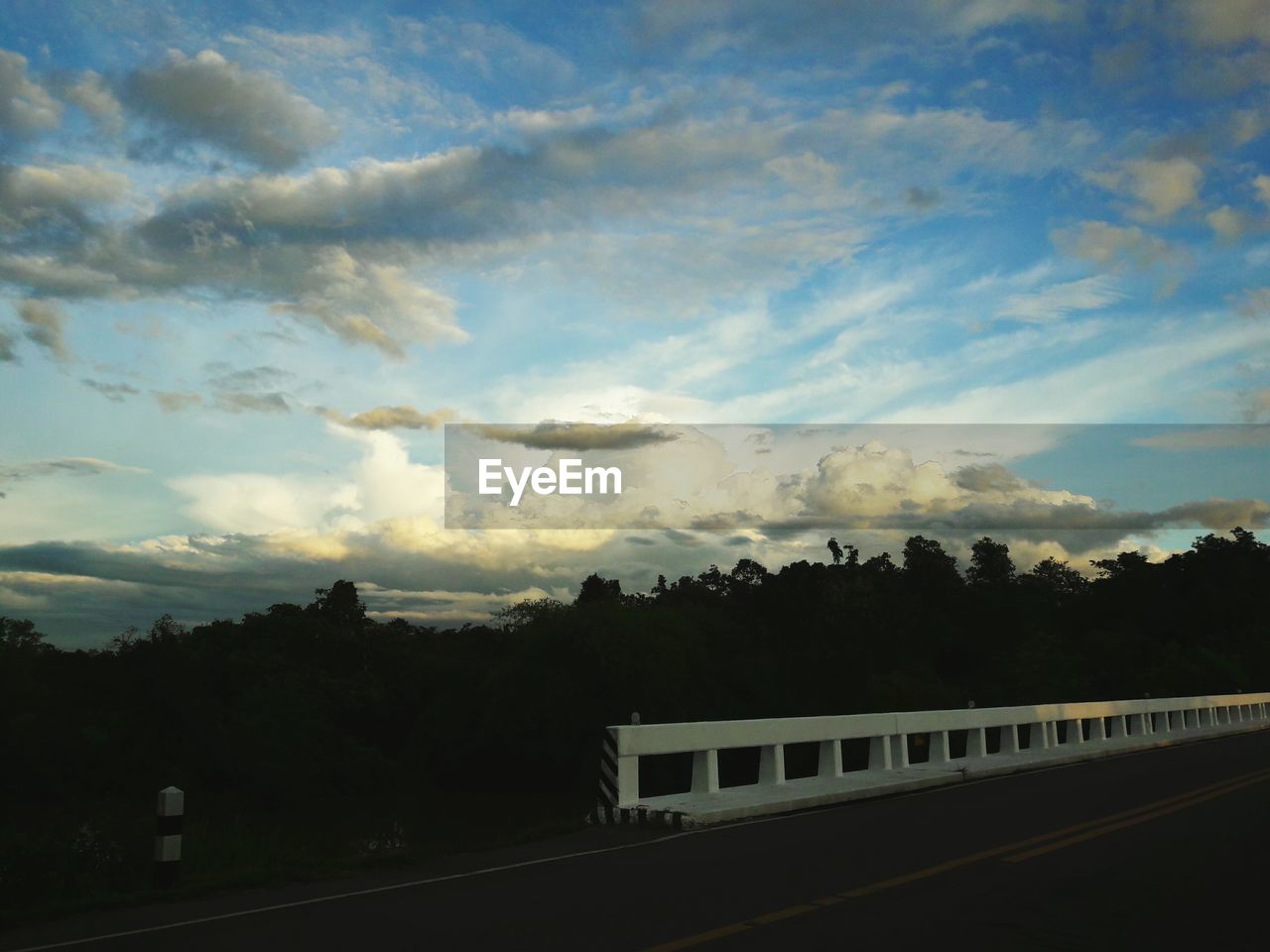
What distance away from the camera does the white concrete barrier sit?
A: 1291cm

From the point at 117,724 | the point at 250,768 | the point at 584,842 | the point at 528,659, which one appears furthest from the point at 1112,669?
the point at 584,842

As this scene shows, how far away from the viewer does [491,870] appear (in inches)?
380

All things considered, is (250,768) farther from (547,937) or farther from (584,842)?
(547,937)

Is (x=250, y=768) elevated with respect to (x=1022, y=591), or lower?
lower

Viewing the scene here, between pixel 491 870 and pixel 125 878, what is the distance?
3506 millimetres

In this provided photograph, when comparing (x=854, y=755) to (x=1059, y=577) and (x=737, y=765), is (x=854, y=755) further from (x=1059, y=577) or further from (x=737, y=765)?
(x=1059, y=577)

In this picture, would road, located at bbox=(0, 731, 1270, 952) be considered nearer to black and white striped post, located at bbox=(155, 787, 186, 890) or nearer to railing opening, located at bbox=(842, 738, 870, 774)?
black and white striped post, located at bbox=(155, 787, 186, 890)

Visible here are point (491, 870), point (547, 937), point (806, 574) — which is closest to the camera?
point (547, 937)

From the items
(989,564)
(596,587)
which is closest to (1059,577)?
(989,564)

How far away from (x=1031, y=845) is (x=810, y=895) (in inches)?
134

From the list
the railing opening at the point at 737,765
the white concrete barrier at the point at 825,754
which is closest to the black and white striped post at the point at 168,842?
the white concrete barrier at the point at 825,754

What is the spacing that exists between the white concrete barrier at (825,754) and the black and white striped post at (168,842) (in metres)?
5.04

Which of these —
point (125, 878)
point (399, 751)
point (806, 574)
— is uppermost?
point (806, 574)

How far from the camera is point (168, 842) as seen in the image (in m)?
9.03
